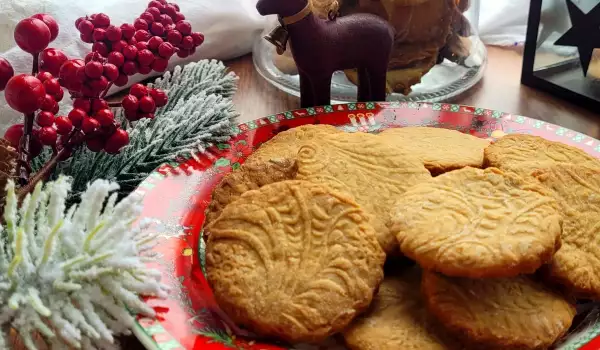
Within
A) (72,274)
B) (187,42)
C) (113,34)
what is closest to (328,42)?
(187,42)

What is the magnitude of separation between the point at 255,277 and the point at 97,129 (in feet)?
0.87

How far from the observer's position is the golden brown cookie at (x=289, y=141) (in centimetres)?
86

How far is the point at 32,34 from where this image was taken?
72 centimetres

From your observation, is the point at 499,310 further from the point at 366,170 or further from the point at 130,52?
the point at 130,52

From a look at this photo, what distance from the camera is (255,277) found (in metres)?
0.64

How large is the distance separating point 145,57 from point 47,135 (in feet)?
0.51

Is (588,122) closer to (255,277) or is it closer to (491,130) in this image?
(491,130)

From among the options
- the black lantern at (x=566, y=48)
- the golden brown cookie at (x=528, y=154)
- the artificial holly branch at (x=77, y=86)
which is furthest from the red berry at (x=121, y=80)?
the black lantern at (x=566, y=48)

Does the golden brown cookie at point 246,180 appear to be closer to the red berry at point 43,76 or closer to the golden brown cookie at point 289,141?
the golden brown cookie at point 289,141

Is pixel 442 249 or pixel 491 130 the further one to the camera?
pixel 491 130

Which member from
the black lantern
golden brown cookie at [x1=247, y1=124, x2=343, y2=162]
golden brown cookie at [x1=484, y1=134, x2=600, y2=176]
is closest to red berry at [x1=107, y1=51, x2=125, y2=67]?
golden brown cookie at [x1=247, y1=124, x2=343, y2=162]

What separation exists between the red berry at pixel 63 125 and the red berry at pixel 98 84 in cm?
5

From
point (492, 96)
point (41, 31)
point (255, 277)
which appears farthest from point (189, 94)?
point (492, 96)

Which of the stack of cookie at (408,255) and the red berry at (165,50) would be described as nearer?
the stack of cookie at (408,255)
